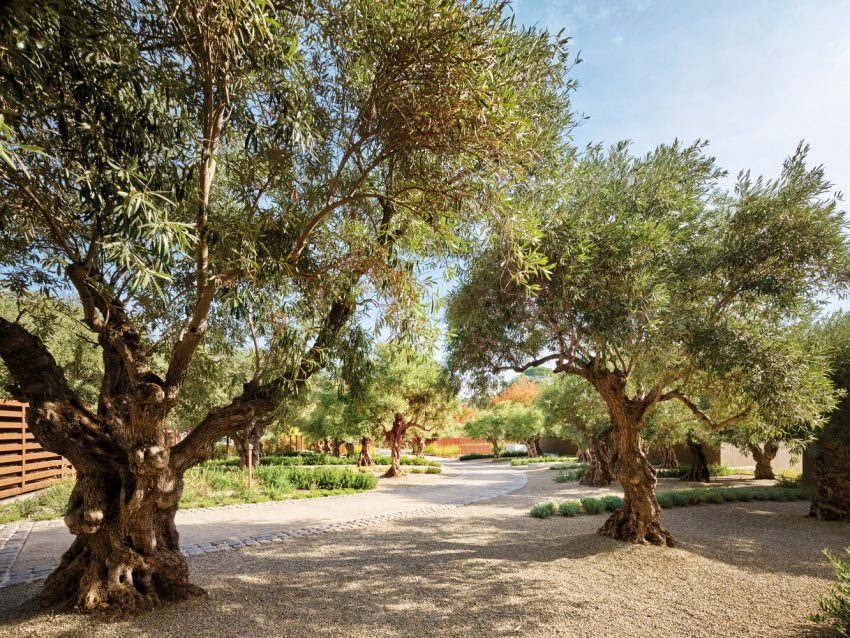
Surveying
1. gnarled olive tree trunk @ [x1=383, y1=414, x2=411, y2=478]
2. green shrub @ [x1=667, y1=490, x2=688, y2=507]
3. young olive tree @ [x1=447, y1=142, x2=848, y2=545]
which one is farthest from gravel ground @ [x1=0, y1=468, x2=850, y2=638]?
gnarled olive tree trunk @ [x1=383, y1=414, x2=411, y2=478]

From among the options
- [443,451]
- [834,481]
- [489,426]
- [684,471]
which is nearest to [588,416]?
[684,471]

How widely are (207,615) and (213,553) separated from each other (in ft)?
8.68

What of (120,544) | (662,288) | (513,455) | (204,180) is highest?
(204,180)

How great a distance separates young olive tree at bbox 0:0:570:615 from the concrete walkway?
2.58 metres

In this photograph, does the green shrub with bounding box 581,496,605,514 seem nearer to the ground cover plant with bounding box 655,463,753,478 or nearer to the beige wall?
the ground cover plant with bounding box 655,463,753,478

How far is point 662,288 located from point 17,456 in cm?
1552

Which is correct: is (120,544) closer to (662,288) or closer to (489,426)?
(662,288)

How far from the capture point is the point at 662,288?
571 cm

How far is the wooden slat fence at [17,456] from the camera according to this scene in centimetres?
1179

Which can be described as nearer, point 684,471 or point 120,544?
point 120,544

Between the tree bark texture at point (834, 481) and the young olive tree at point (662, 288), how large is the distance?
4.83 meters

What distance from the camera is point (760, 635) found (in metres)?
4.35

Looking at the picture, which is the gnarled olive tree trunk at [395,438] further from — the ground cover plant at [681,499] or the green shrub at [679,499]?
the green shrub at [679,499]

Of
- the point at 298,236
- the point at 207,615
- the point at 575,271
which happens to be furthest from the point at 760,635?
the point at 298,236
